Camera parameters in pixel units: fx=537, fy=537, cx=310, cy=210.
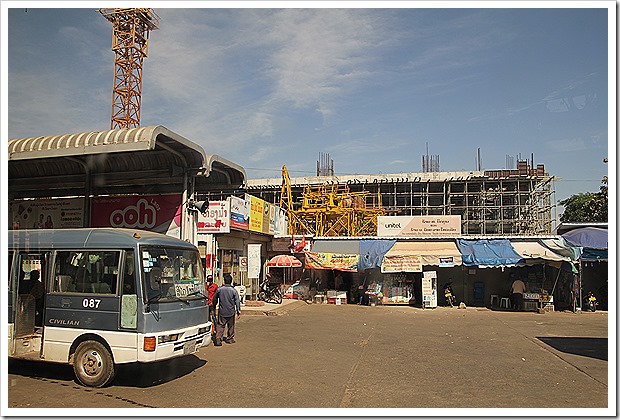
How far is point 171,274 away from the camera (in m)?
8.91

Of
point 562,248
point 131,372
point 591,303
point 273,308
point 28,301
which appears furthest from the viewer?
point 591,303

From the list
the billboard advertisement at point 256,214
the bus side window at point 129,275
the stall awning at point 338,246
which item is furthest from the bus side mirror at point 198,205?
the stall awning at point 338,246

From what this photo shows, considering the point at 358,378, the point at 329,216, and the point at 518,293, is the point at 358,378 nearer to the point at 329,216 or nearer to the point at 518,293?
the point at 518,293

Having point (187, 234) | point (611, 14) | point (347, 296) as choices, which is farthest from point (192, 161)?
point (347, 296)

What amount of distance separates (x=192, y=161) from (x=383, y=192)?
41.1 meters

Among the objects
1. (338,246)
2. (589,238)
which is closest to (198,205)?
(338,246)

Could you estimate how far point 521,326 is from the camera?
1698 cm

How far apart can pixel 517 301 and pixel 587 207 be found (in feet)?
62.7

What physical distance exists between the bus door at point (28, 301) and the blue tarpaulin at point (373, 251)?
16084 mm

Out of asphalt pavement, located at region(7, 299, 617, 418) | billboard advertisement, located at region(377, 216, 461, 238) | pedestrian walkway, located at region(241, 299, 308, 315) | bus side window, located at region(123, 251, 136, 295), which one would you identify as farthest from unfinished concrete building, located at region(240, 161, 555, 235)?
bus side window, located at region(123, 251, 136, 295)

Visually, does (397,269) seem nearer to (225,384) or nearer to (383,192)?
(225,384)

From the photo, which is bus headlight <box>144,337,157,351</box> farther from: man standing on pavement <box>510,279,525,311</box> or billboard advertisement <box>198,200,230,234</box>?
man standing on pavement <box>510,279,525,311</box>

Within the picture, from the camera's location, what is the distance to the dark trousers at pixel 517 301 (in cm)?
2247

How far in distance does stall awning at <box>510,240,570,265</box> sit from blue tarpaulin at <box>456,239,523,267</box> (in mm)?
327
